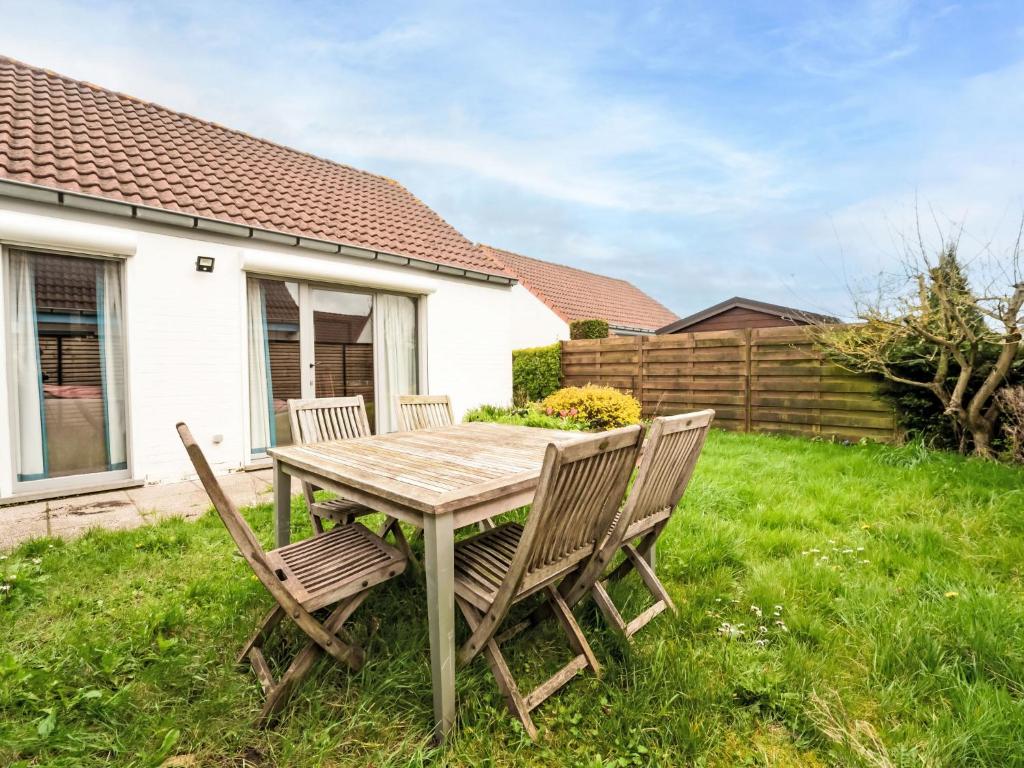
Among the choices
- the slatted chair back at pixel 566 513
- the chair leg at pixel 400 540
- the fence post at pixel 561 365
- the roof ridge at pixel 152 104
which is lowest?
the chair leg at pixel 400 540

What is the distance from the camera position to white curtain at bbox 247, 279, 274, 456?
5.75 m

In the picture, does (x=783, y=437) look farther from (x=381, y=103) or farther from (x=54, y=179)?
(x=381, y=103)

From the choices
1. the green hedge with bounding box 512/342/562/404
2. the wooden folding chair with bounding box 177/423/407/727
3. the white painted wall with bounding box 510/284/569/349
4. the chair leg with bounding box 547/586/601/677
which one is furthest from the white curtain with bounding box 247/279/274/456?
the white painted wall with bounding box 510/284/569/349

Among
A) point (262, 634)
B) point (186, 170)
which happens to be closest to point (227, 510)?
point (262, 634)

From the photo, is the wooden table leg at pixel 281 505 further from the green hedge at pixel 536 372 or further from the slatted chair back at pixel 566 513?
the green hedge at pixel 536 372

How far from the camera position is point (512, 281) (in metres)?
8.43

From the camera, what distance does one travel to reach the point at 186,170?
6.02m

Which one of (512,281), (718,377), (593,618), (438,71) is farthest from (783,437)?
(438,71)

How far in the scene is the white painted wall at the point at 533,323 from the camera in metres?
14.5

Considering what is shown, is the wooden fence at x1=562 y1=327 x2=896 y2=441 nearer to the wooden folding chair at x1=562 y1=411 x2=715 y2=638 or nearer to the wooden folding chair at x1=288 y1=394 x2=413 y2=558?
the wooden folding chair at x1=562 y1=411 x2=715 y2=638

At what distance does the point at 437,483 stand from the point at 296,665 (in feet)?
2.66

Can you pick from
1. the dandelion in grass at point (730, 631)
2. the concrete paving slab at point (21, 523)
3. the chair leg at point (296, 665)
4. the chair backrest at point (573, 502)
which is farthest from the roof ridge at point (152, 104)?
the dandelion in grass at point (730, 631)

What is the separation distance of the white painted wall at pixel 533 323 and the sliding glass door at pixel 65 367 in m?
10.7

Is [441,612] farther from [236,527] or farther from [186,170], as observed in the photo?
[186,170]
